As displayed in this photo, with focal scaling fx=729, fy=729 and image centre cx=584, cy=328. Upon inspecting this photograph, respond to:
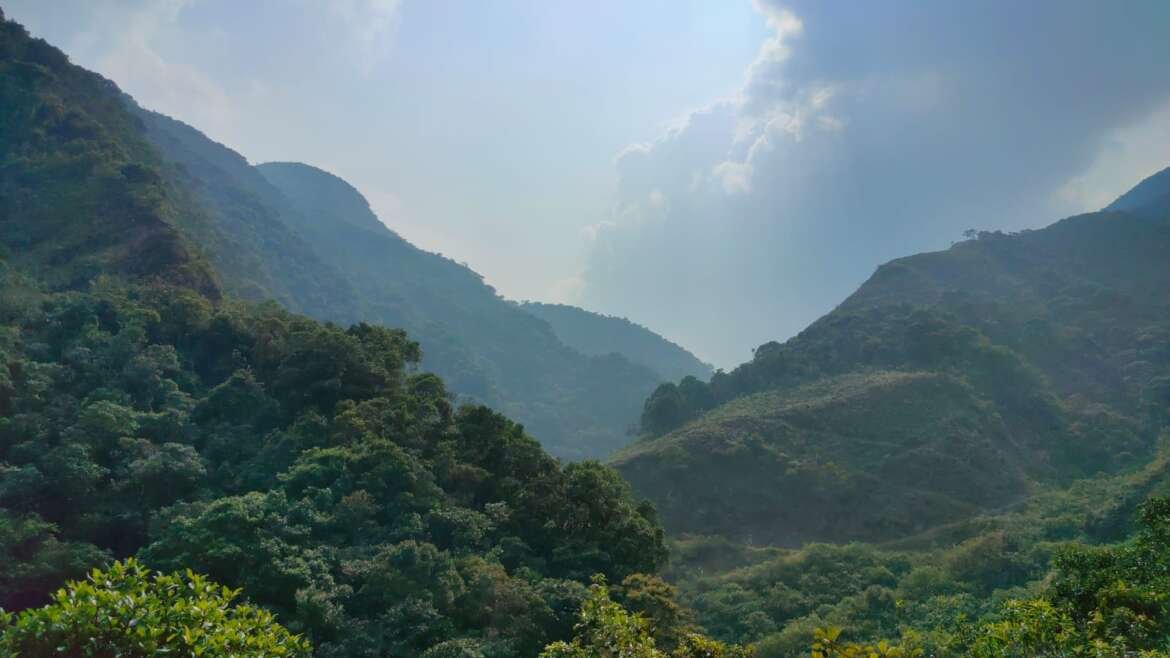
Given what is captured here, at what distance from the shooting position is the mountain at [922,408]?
38.7 metres

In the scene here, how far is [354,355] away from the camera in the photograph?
23.5m

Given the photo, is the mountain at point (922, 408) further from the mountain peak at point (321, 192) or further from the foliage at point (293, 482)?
the mountain peak at point (321, 192)

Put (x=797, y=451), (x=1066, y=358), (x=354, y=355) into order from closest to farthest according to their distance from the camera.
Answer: (x=354, y=355) < (x=797, y=451) < (x=1066, y=358)

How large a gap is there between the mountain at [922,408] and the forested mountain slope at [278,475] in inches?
768

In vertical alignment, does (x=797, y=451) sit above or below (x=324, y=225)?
below

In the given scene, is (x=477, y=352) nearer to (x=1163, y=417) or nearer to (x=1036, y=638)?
(x=1163, y=417)

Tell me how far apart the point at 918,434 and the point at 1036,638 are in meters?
39.3

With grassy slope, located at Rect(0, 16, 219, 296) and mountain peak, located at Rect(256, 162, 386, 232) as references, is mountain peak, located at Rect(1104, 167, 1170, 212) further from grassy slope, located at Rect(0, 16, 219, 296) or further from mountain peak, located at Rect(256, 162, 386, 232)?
mountain peak, located at Rect(256, 162, 386, 232)

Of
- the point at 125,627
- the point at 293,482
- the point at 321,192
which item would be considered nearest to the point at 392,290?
the point at 321,192

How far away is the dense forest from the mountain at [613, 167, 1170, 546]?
9.2 inches

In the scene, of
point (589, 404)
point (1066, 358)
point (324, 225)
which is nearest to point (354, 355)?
point (1066, 358)

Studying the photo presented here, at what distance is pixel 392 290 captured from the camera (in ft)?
326

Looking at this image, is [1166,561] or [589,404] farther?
[589,404]

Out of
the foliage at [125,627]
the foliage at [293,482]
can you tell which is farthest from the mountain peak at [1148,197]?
the foliage at [125,627]
